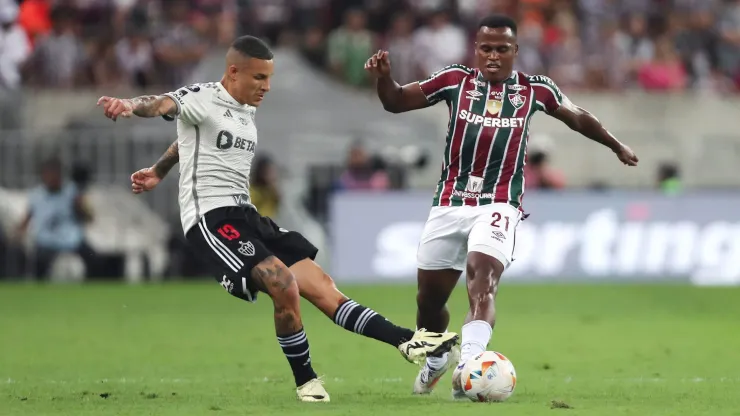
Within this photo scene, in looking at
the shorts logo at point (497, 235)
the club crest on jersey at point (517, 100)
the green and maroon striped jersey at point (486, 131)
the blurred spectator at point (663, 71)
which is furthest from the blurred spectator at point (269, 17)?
the shorts logo at point (497, 235)

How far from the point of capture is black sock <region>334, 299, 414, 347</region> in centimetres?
841

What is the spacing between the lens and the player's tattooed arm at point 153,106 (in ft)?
26.2

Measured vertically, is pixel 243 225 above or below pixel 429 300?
above

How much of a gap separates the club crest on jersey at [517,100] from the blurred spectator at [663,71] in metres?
16.0

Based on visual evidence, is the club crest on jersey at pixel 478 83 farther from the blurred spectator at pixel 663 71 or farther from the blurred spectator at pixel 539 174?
the blurred spectator at pixel 663 71

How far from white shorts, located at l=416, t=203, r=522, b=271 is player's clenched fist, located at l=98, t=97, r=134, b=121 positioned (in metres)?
2.37

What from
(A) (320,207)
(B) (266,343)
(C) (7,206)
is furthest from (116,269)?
(B) (266,343)

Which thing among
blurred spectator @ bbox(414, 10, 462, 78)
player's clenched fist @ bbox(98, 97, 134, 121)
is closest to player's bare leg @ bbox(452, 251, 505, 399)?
player's clenched fist @ bbox(98, 97, 134, 121)

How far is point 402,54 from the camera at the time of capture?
2352 centimetres

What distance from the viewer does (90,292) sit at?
1977 centimetres

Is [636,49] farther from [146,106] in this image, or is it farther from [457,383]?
[146,106]

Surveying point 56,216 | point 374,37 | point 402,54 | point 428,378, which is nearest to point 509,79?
point 428,378

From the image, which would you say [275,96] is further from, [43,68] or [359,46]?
[43,68]

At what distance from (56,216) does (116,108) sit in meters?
13.6
